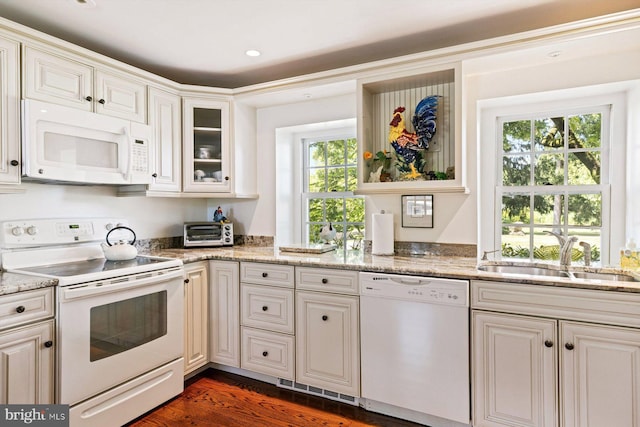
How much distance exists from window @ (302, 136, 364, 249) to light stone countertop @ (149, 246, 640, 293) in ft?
1.28

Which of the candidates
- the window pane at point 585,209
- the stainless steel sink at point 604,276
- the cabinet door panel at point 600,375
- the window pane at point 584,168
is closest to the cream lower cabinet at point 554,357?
the cabinet door panel at point 600,375

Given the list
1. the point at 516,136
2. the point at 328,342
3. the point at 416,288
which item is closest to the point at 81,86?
the point at 328,342

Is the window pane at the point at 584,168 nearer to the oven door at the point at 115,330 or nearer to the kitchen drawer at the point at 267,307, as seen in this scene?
the kitchen drawer at the point at 267,307

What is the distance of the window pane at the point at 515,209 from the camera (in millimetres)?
2525

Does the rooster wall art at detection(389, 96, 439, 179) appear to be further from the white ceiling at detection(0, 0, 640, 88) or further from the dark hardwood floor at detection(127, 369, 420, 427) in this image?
the dark hardwood floor at detection(127, 369, 420, 427)

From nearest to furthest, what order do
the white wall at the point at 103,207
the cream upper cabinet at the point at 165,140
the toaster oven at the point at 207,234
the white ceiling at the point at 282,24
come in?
1. the white ceiling at the point at 282,24
2. the white wall at the point at 103,207
3. the cream upper cabinet at the point at 165,140
4. the toaster oven at the point at 207,234

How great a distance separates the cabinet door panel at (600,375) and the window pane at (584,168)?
1099 mm

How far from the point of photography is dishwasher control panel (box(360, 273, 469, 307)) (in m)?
1.91

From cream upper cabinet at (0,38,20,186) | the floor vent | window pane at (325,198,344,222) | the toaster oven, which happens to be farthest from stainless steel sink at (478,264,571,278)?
cream upper cabinet at (0,38,20,186)

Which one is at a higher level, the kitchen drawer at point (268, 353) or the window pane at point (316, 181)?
the window pane at point (316, 181)

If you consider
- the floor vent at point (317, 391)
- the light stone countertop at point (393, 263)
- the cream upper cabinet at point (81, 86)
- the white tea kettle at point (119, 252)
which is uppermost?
the cream upper cabinet at point (81, 86)

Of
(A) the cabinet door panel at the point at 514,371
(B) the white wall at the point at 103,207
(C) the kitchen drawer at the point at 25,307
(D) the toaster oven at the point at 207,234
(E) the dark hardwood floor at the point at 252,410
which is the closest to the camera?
(C) the kitchen drawer at the point at 25,307

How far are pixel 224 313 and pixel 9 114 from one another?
5.57 ft

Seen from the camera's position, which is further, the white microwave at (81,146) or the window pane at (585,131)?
the window pane at (585,131)
